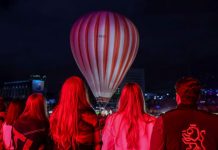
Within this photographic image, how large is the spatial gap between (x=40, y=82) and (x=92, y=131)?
525 ft

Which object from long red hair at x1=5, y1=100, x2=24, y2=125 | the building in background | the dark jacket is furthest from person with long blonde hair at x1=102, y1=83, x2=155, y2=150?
the building in background

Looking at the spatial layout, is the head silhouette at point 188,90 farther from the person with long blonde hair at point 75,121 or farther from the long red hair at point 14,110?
the long red hair at point 14,110

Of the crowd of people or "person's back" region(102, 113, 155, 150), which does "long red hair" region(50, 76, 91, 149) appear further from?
"person's back" region(102, 113, 155, 150)

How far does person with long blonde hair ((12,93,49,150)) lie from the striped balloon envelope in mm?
23400

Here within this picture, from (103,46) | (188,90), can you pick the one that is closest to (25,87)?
(103,46)

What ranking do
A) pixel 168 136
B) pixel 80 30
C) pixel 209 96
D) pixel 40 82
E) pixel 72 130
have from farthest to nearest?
pixel 40 82, pixel 209 96, pixel 80 30, pixel 72 130, pixel 168 136

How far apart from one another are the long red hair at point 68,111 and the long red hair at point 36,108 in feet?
0.99

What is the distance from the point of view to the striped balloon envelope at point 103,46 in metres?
29.3

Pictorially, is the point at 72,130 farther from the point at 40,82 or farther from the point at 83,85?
the point at 40,82

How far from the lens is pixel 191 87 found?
4.15 m

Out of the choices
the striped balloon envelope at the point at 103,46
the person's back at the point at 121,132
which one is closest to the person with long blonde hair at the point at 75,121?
the person's back at the point at 121,132

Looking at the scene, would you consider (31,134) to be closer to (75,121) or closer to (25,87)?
(75,121)

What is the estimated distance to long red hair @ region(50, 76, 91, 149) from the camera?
16.7 ft

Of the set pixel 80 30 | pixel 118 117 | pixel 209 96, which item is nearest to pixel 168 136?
pixel 118 117
